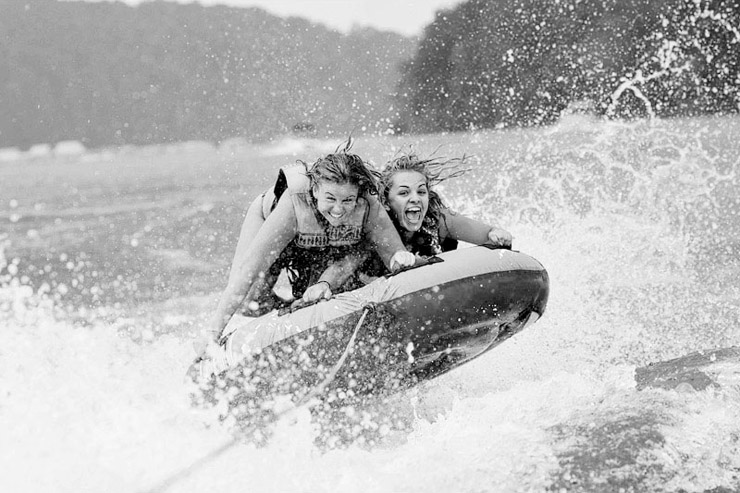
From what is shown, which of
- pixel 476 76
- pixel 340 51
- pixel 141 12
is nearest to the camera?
pixel 476 76

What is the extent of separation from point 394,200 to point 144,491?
1.85 m

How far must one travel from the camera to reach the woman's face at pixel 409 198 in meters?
4.39

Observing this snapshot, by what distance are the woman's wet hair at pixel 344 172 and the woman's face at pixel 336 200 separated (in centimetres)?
2

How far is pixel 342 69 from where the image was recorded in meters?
40.6

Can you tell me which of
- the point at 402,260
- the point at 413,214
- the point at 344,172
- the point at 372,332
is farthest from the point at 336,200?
the point at 372,332

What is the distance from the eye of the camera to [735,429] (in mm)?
4023

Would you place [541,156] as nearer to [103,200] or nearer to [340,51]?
[103,200]

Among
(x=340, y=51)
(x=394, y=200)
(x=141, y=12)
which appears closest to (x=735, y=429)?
(x=394, y=200)

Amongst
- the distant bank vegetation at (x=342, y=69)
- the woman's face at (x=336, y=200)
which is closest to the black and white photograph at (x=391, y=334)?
the woman's face at (x=336, y=200)

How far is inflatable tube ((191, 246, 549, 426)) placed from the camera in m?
4.02

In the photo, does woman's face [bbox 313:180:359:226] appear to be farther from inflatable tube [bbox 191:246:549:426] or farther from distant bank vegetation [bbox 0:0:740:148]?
distant bank vegetation [bbox 0:0:740:148]

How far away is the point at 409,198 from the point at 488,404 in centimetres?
123

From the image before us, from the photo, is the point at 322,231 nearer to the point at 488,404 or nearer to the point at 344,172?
the point at 344,172

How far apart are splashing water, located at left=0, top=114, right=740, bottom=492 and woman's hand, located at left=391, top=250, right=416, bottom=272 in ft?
2.96
